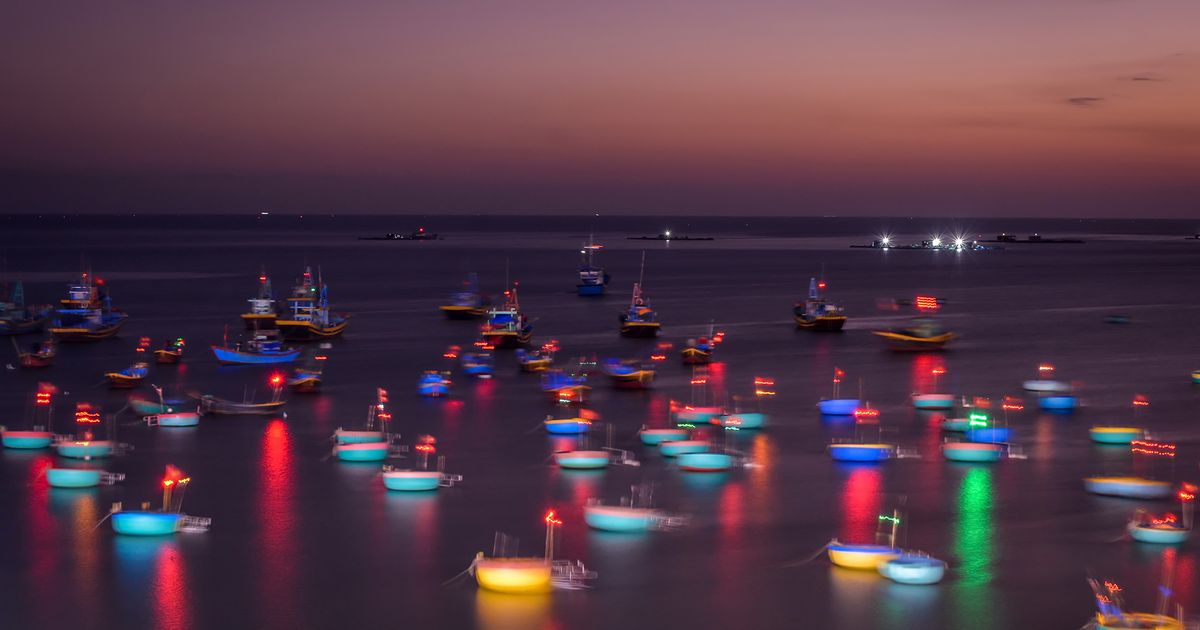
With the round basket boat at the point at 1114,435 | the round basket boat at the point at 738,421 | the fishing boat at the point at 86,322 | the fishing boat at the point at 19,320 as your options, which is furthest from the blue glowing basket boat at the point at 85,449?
the fishing boat at the point at 19,320

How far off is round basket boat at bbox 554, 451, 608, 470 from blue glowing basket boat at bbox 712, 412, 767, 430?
5.39 meters

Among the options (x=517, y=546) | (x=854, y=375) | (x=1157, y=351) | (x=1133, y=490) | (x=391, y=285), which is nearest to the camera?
(x=517, y=546)

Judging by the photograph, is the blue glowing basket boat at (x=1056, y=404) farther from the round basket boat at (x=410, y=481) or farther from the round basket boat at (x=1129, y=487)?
the round basket boat at (x=410, y=481)

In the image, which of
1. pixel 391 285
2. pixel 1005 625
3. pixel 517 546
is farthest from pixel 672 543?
pixel 391 285

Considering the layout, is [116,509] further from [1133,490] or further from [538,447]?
[1133,490]

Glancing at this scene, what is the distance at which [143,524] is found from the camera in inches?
870

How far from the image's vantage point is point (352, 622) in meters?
18.3

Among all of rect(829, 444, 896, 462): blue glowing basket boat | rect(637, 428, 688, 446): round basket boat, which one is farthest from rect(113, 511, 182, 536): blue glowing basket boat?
rect(829, 444, 896, 462): blue glowing basket boat

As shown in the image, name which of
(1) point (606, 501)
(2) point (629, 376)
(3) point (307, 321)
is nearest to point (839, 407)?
(2) point (629, 376)

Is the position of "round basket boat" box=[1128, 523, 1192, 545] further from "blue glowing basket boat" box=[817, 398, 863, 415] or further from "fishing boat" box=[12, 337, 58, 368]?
"fishing boat" box=[12, 337, 58, 368]

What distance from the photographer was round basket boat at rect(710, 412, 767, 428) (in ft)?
105

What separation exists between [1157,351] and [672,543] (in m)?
35.8

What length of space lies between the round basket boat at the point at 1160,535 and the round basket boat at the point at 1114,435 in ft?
29.3

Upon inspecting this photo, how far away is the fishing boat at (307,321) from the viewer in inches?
2071
